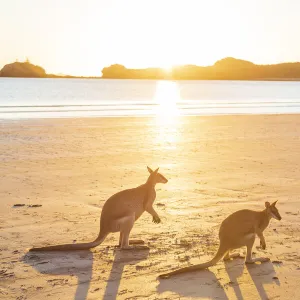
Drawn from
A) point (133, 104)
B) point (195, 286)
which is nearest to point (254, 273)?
point (195, 286)

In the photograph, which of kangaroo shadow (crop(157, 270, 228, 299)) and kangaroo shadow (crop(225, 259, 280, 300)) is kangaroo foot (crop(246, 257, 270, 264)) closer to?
kangaroo shadow (crop(225, 259, 280, 300))

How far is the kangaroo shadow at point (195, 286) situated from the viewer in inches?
196

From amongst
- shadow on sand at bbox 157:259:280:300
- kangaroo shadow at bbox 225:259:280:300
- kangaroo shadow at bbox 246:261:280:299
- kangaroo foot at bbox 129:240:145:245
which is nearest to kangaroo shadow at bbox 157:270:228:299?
shadow on sand at bbox 157:259:280:300

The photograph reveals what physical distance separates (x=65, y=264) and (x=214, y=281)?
1.60m

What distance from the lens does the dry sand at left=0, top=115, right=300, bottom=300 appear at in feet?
17.0

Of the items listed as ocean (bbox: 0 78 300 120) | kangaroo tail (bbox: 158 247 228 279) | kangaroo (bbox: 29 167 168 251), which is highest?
kangaroo (bbox: 29 167 168 251)

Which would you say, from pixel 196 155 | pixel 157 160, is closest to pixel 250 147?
pixel 196 155

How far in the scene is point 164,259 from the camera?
19.2 feet

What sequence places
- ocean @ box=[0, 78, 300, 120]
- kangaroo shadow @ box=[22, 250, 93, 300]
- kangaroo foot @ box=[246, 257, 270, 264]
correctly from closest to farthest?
kangaroo shadow @ box=[22, 250, 93, 300]
kangaroo foot @ box=[246, 257, 270, 264]
ocean @ box=[0, 78, 300, 120]

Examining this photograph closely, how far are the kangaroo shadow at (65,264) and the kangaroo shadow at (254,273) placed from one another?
4.82 ft

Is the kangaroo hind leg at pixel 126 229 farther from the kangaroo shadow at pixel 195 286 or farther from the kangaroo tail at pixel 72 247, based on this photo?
the kangaroo shadow at pixel 195 286

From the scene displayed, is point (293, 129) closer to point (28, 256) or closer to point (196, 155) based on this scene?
point (196, 155)

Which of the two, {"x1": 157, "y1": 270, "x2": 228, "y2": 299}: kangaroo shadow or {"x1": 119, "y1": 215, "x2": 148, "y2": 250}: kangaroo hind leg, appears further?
{"x1": 119, "y1": 215, "x2": 148, "y2": 250}: kangaroo hind leg

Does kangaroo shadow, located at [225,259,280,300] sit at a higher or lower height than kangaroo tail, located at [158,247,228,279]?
lower
